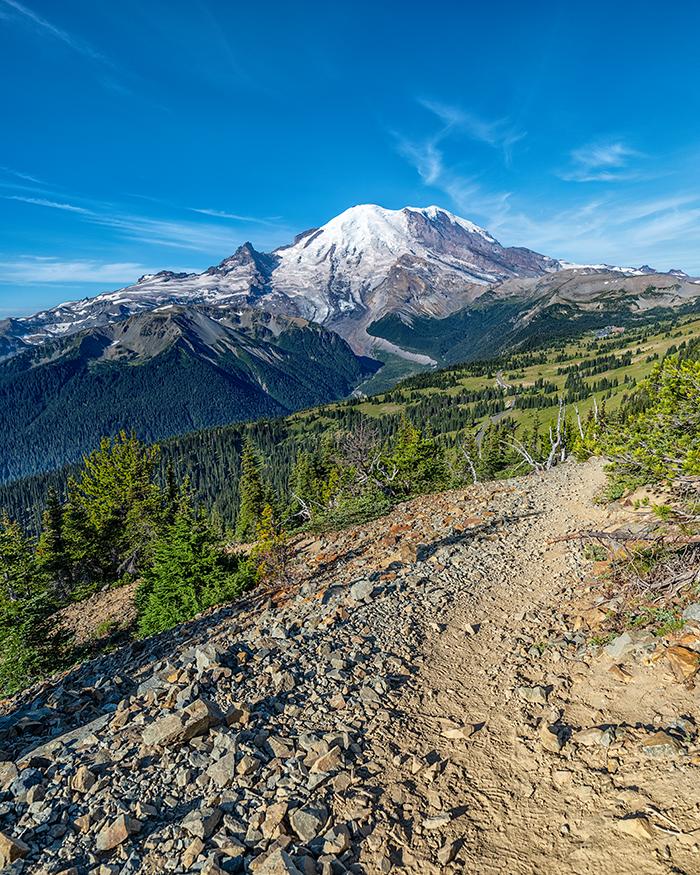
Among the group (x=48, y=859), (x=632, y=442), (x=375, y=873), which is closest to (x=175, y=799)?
(x=48, y=859)

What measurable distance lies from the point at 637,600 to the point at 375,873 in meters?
9.14

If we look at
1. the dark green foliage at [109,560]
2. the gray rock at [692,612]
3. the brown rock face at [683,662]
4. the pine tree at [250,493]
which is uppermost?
the gray rock at [692,612]

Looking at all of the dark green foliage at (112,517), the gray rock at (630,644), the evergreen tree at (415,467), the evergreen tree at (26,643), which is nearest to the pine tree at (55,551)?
the dark green foliage at (112,517)

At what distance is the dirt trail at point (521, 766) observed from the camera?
6.09 metres

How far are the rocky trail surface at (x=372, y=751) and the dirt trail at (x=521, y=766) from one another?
30 mm

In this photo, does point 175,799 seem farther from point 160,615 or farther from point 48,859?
point 160,615

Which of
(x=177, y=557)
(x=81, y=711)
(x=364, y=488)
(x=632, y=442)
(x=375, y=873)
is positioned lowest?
(x=364, y=488)

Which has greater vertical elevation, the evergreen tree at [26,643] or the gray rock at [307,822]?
the gray rock at [307,822]

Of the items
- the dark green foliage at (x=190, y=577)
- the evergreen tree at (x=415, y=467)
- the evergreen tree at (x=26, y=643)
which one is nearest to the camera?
the evergreen tree at (x=26, y=643)

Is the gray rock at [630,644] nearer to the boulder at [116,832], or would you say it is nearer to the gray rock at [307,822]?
the gray rock at [307,822]

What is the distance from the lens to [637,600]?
1152cm

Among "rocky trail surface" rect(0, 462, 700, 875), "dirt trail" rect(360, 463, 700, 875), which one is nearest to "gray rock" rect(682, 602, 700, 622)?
"rocky trail surface" rect(0, 462, 700, 875)

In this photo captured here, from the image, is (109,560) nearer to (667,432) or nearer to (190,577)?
(190,577)

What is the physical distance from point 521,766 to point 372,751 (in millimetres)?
2608
